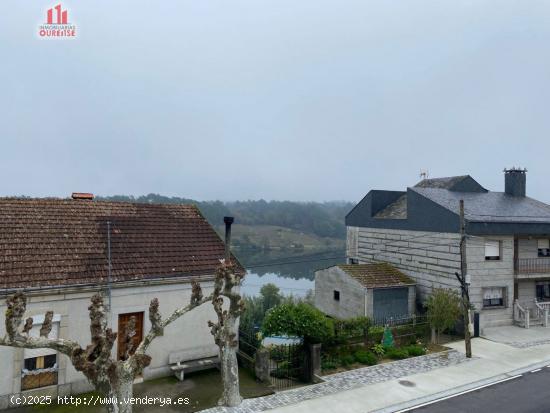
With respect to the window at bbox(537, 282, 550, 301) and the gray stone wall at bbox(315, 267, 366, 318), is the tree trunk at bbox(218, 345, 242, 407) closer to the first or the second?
the gray stone wall at bbox(315, 267, 366, 318)

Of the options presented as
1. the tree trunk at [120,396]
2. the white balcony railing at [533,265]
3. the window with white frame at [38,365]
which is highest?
the white balcony railing at [533,265]

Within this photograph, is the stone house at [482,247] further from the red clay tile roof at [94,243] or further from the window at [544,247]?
the red clay tile roof at [94,243]

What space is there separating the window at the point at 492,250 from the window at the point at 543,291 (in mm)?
4982

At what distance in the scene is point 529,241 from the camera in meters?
24.6

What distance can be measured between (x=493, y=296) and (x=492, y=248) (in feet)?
9.19

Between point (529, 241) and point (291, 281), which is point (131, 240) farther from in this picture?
point (291, 281)

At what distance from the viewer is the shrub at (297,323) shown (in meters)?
14.6

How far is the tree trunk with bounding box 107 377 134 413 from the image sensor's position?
27.3 ft

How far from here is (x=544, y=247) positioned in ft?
82.8

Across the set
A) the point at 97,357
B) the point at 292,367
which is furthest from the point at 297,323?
the point at 97,357

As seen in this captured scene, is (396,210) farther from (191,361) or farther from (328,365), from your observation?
(191,361)

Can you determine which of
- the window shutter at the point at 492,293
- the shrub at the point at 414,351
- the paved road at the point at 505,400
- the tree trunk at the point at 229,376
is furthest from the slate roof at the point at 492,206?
the tree trunk at the point at 229,376

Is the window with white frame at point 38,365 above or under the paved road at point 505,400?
above

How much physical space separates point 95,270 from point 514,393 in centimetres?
1521
